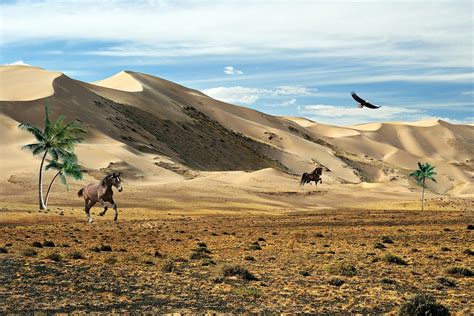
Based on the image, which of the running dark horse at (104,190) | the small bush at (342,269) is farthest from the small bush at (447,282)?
the running dark horse at (104,190)

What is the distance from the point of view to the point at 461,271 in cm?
2338

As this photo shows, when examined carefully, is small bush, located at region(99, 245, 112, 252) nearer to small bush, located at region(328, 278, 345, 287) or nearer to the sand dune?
small bush, located at region(328, 278, 345, 287)

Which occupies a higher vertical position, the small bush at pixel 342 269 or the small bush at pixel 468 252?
the small bush at pixel 468 252

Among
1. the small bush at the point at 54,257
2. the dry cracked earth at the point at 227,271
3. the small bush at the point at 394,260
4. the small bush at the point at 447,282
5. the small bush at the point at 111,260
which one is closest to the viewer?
the dry cracked earth at the point at 227,271

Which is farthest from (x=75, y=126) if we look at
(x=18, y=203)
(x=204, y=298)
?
(x=204, y=298)

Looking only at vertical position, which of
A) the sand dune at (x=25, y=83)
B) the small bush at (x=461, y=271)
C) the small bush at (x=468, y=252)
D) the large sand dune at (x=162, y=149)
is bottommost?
the small bush at (x=461, y=271)

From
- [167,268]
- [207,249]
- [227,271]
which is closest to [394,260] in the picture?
[227,271]

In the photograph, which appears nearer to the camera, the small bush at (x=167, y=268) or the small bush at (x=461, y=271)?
the small bush at (x=461, y=271)

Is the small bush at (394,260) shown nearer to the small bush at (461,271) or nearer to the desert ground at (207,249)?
the desert ground at (207,249)

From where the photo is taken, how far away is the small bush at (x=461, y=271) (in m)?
23.2

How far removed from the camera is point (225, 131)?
18712 centimetres

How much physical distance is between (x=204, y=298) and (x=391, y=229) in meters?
30.9

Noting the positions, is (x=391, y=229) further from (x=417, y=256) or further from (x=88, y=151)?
(x=88, y=151)

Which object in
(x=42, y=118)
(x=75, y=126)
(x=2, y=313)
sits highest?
(x=42, y=118)
